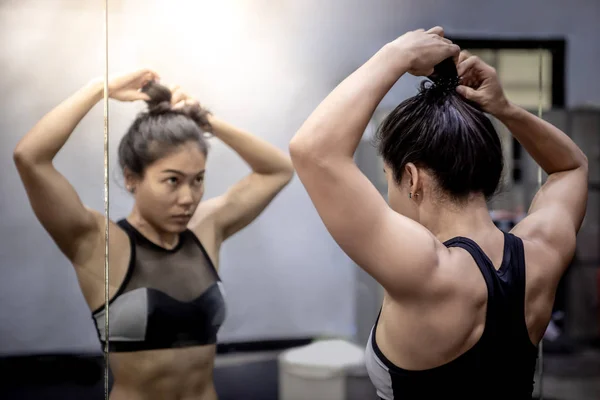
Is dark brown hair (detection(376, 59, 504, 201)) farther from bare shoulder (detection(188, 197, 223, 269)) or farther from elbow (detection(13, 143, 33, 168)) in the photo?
elbow (detection(13, 143, 33, 168))

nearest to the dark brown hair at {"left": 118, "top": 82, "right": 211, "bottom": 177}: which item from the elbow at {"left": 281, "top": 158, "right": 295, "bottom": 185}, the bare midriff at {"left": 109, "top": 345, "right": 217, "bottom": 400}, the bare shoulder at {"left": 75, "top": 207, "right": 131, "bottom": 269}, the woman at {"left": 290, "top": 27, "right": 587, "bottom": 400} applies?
the bare shoulder at {"left": 75, "top": 207, "right": 131, "bottom": 269}

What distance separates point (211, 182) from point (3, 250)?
583 mm

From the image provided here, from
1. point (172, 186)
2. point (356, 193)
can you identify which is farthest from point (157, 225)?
point (356, 193)

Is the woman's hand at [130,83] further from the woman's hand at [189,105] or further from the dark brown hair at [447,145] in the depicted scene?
the dark brown hair at [447,145]

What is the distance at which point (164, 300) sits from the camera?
5.38 ft

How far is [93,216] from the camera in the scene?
161cm

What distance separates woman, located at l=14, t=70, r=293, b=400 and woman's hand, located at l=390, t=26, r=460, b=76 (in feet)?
1.87

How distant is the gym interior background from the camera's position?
63.1 inches

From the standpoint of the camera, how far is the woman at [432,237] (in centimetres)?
109

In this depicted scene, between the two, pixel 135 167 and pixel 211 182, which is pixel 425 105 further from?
pixel 135 167

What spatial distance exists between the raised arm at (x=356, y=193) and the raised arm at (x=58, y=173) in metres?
0.72

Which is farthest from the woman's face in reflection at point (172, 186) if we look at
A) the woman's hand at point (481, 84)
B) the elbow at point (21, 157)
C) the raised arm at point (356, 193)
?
the woman's hand at point (481, 84)

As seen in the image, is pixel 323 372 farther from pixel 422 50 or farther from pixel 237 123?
pixel 422 50

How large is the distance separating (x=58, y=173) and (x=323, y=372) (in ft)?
2.98
